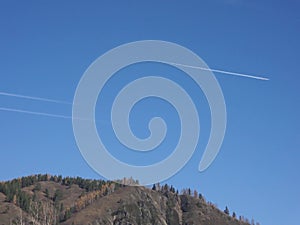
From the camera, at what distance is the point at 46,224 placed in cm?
9125

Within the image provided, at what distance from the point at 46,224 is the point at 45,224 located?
3.01 m

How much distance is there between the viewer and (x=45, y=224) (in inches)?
3477
